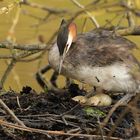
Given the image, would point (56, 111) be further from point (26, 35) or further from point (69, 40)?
point (26, 35)

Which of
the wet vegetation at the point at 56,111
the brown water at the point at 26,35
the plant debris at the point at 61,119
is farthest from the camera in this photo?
the brown water at the point at 26,35

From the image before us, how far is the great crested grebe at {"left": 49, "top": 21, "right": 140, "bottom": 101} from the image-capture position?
645 cm

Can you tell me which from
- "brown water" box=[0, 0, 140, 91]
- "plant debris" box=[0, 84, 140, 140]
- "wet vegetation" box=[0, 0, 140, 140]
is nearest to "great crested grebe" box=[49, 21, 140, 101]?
"wet vegetation" box=[0, 0, 140, 140]

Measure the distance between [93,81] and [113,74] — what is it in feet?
0.68

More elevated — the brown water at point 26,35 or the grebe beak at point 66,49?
the grebe beak at point 66,49

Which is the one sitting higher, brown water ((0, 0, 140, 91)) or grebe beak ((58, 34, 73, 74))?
grebe beak ((58, 34, 73, 74))

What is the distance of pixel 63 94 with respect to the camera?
635 cm

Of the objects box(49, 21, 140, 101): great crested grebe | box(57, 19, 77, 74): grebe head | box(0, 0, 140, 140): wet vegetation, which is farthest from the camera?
box(57, 19, 77, 74): grebe head

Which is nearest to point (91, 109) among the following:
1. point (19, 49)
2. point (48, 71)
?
point (19, 49)

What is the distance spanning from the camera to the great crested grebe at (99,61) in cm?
645

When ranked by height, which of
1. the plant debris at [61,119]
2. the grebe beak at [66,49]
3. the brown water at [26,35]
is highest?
the grebe beak at [66,49]

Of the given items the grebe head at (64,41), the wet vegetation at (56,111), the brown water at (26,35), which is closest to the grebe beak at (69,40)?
the grebe head at (64,41)

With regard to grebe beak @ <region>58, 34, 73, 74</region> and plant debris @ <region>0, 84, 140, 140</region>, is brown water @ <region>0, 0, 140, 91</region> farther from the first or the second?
plant debris @ <region>0, 84, 140, 140</region>

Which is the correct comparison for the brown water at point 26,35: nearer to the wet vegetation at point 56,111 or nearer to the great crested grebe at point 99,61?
the great crested grebe at point 99,61
